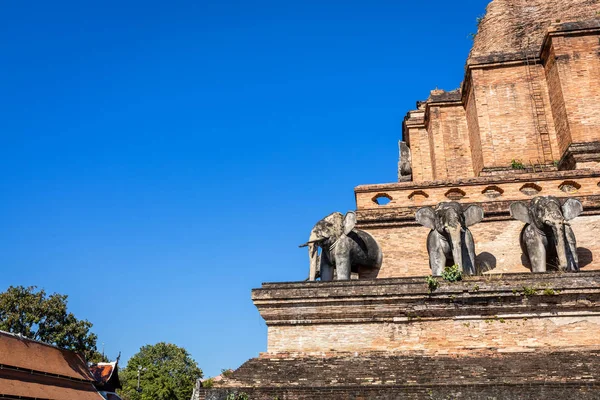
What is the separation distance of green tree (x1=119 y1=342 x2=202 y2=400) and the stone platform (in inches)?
992

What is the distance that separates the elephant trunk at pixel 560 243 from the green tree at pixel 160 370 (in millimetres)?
25382

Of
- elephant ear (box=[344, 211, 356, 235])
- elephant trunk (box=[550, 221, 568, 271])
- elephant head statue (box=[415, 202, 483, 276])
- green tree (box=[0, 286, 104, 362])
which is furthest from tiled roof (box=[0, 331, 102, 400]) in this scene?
elephant trunk (box=[550, 221, 568, 271])

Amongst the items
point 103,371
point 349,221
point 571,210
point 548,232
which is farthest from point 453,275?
point 103,371

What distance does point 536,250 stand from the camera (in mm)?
12102

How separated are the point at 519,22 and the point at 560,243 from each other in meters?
11.2

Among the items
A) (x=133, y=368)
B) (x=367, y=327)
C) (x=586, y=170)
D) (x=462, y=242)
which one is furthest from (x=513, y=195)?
(x=133, y=368)

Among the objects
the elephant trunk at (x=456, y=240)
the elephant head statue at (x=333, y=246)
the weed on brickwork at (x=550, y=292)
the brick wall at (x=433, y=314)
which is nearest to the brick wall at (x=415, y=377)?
the brick wall at (x=433, y=314)

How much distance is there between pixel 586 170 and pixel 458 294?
665 centimetres

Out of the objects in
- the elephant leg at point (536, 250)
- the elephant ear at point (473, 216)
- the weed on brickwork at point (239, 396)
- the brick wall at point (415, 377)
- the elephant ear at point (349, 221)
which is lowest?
the weed on brickwork at point (239, 396)

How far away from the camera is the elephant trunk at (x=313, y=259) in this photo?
12297mm

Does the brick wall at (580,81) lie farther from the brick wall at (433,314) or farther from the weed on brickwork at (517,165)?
the brick wall at (433,314)

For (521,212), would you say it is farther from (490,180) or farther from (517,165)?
(517,165)

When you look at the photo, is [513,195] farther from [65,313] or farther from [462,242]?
[65,313]

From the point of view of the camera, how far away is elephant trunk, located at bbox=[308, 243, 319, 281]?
12.3 metres
